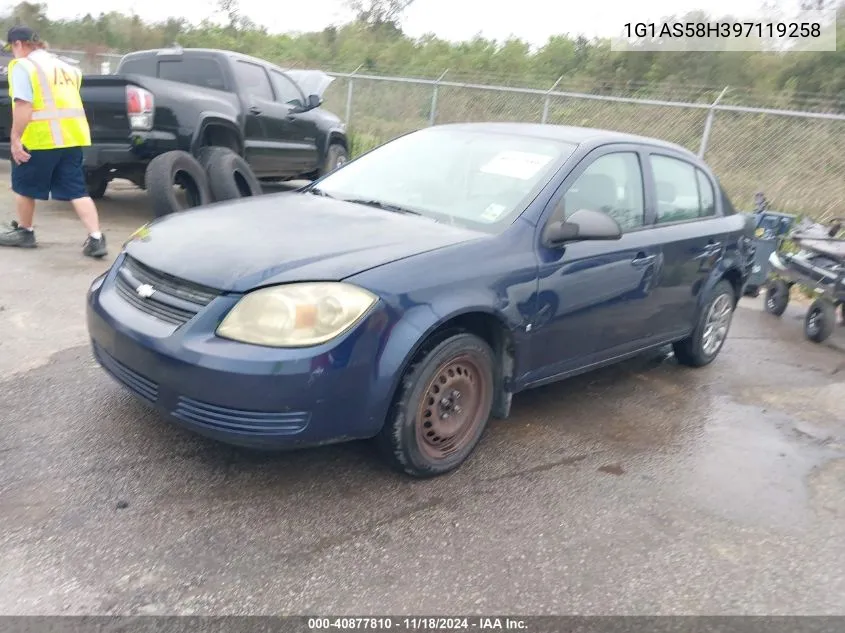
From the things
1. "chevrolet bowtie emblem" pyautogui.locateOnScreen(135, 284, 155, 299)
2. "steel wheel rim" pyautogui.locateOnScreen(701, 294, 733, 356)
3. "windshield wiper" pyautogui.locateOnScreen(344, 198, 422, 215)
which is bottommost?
"steel wheel rim" pyautogui.locateOnScreen(701, 294, 733, 356)

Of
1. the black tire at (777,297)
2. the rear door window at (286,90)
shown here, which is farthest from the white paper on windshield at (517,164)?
the rear door window at (286,90)

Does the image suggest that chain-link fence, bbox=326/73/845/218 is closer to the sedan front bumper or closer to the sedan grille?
the sedan front bumper

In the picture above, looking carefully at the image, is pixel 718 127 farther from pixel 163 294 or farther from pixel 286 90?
pixel 163 294

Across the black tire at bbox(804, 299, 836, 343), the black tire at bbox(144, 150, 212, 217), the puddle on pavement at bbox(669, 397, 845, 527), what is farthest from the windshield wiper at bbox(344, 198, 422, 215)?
the black tire at bbox(804, 299, 836, 343)

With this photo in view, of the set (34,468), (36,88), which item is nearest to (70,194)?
(36,88)

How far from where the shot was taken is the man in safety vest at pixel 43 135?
5801 millimetres

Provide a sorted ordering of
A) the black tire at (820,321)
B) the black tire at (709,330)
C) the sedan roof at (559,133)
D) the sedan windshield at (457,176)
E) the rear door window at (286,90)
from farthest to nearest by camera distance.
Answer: the rear door window at (286,90)
the black tire at (820,321)
the black tire at (709,330)
the sedan roof at (559,133)
the sedan windshield at (457,176)

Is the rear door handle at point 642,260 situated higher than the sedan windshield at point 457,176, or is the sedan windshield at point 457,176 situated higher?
the sedan windshield at point 457,176

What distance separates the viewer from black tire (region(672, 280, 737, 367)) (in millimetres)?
5180

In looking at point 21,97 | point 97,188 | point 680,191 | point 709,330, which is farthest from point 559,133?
point 97,188

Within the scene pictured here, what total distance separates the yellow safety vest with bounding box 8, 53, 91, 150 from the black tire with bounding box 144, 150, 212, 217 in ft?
2.08

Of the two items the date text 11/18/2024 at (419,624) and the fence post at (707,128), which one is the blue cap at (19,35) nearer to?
the date text 11/18/2024 at (419,624)

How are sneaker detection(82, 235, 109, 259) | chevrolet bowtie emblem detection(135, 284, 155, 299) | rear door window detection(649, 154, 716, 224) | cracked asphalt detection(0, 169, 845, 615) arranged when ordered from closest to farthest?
1. cracked asphalt detection(0, 169, 845, 615)
2. chevrolet bowtie emblem detection(135, 284, 155, 299)
3. rear door window detection(649, 154, 716, 224)
4. sneaker detection(82, 235, 109, 259)

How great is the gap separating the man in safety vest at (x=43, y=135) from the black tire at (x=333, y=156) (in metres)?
4.76
